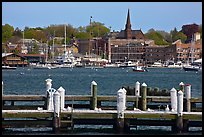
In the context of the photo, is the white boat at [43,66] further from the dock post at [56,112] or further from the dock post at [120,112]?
the dock post at [120,112]

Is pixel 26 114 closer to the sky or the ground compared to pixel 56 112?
closer to the ground

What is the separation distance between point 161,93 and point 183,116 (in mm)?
11153

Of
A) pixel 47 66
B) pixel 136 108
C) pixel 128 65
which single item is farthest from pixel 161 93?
pixel 128 65

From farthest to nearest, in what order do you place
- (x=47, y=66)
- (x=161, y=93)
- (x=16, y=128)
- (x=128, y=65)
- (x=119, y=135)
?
1. (x=128, y=65)
2. (x=47, y=66)
3. (x=161, y=93)
4. (x=16, y=128)
5. (x=119, y=135)

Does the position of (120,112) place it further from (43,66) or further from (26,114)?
(43,66)

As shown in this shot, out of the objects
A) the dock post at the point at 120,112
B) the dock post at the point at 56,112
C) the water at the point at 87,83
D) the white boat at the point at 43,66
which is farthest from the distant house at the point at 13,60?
the dock post at the point at 120,112

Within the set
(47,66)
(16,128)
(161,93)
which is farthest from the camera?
(47,66)

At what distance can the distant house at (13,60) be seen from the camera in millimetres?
174625

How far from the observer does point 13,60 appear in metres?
180

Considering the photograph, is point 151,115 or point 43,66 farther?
point 43,66

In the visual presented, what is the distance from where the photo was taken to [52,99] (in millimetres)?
29266

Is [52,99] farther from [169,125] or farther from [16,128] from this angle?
[169,125]

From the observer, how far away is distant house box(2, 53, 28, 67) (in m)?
175

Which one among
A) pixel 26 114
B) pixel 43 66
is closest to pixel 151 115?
pixel 26 114
